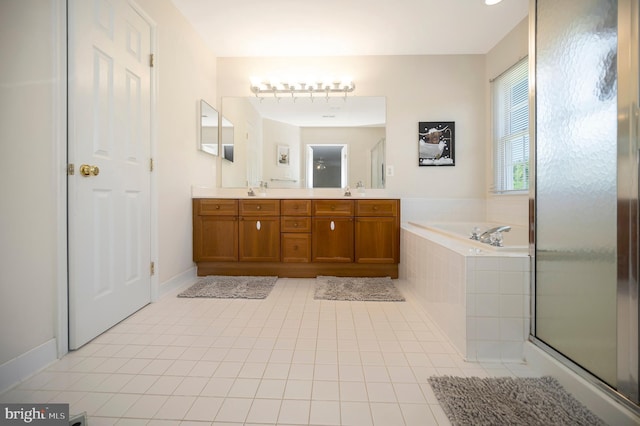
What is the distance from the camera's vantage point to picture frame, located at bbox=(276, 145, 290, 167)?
133 inches

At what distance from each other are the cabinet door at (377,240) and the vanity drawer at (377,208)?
0.05 meters

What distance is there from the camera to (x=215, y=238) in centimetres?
296

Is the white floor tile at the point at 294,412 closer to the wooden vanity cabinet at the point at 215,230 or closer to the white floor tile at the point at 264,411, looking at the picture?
the white floor tile at the point at 264,411

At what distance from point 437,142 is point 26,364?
11.6ft

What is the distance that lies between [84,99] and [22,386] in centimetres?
136

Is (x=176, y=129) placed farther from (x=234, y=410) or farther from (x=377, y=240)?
(x=234, y=410)

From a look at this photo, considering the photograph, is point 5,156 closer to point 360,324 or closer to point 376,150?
point 360,324

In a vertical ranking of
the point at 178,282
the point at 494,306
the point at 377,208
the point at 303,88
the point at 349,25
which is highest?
the point at 349,25

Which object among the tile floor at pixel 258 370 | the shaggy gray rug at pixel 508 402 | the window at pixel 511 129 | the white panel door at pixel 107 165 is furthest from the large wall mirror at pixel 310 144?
the shaggy gray rug at pixel 508 402

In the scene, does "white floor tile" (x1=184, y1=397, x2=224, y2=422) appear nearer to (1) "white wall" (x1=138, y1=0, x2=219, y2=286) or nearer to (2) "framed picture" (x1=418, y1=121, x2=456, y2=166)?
(1) "white wall" (x1=138, y1=0, x2=219, y2=286)

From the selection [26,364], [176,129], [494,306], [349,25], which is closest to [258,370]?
[26,364]

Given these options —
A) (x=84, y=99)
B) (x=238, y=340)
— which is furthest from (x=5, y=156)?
(x=238, y=340)

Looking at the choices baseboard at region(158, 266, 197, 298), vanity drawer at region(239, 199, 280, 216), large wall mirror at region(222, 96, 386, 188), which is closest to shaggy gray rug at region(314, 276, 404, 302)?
vanity drawer at region(239, 199, 280, 216)

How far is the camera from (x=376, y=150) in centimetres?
333
